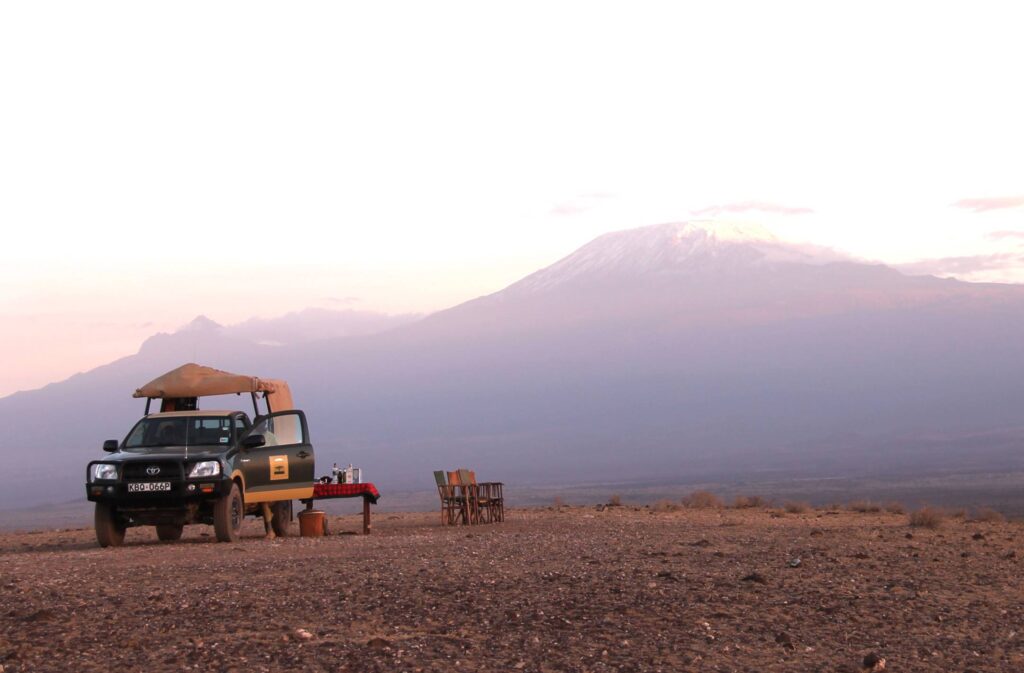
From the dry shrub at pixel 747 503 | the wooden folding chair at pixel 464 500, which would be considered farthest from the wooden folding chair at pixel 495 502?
the dry shrub at pixel 747 503

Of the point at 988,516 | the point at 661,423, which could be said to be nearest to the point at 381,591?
the point at 988,516

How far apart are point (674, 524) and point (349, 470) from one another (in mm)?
5421

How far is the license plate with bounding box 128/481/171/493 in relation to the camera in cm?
1825

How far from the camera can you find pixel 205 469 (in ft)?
60.4

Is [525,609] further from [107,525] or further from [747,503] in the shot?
[747,503]

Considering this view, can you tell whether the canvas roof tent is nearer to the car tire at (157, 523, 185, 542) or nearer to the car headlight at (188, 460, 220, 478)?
the car tire at (157, 523, 185, 542)

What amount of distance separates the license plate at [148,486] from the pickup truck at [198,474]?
0.04 ft

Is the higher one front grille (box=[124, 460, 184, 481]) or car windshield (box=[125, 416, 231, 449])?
car windshield (box=[125, 416, 231, 449])

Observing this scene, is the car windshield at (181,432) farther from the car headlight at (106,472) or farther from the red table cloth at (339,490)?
the red table cloth at (339,490)

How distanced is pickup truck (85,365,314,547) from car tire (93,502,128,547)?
13 millimetres

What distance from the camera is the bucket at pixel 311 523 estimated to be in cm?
2105

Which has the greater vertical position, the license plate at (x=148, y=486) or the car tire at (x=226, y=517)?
the license plate at (x=148, y=486)

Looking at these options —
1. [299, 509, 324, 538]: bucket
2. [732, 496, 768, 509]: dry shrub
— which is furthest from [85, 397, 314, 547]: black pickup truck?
[732, 496, 768, 509]: dry shrub

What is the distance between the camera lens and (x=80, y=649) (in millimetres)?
9844
